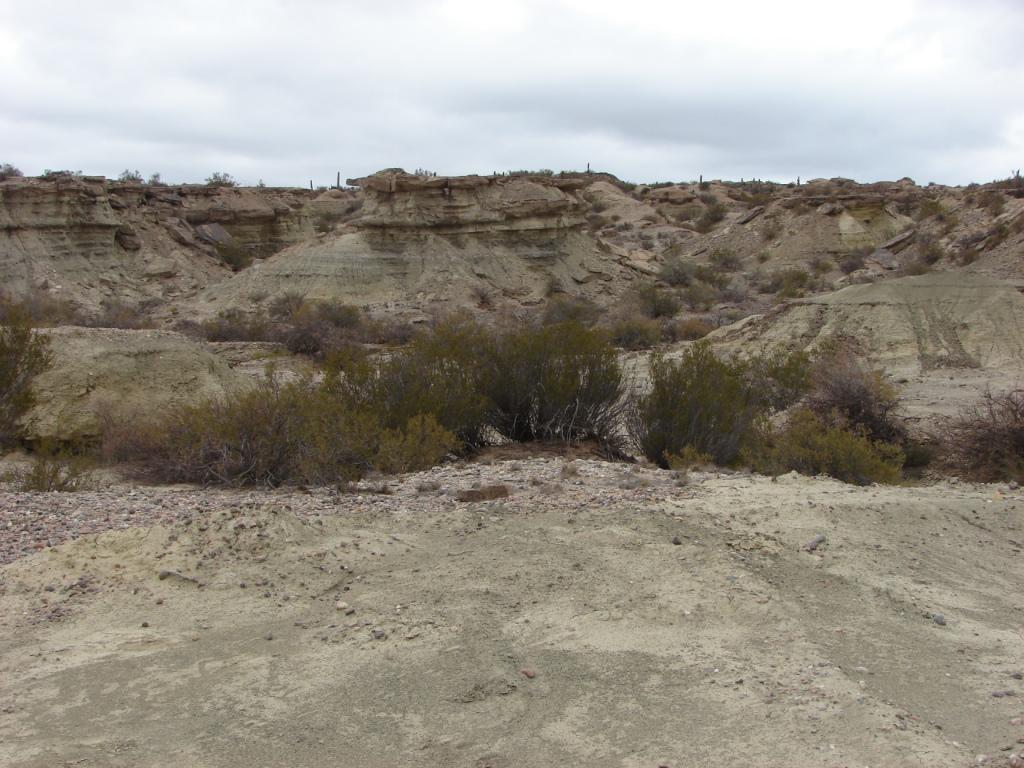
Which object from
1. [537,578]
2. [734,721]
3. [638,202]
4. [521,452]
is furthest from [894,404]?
[638,202]

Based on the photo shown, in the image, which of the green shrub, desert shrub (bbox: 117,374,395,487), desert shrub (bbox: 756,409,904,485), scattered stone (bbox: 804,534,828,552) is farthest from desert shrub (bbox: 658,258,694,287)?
scattered stone (bbox: 804,534,828,552)

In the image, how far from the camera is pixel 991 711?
4699 millimetres

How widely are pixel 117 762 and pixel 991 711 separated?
4.06 metres

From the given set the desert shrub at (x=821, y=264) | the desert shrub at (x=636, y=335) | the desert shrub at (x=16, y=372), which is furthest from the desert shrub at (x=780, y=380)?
the desert shrub at (x=821, y=264)

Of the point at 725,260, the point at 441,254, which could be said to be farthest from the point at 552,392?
the point at 725,260

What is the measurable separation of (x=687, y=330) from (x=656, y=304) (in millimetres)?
4803

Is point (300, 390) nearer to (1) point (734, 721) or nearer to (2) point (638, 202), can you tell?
Answer: (1) point (734, 721)

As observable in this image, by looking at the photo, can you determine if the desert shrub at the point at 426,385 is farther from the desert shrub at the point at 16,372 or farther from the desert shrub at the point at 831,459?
the desert shrub at the point at 16,372

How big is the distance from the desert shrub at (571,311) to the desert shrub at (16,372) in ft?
61.7

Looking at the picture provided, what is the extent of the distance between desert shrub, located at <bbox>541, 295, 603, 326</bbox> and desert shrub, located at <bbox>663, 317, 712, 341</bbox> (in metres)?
2.39

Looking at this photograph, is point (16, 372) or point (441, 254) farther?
point (441, 254)

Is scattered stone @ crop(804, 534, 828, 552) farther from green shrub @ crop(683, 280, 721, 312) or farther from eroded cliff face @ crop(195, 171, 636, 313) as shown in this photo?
green shrub @ crop(683, 280, 721, 312)

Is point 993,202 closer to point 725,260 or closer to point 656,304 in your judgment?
point 725,260

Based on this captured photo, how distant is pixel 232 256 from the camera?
42.9m
